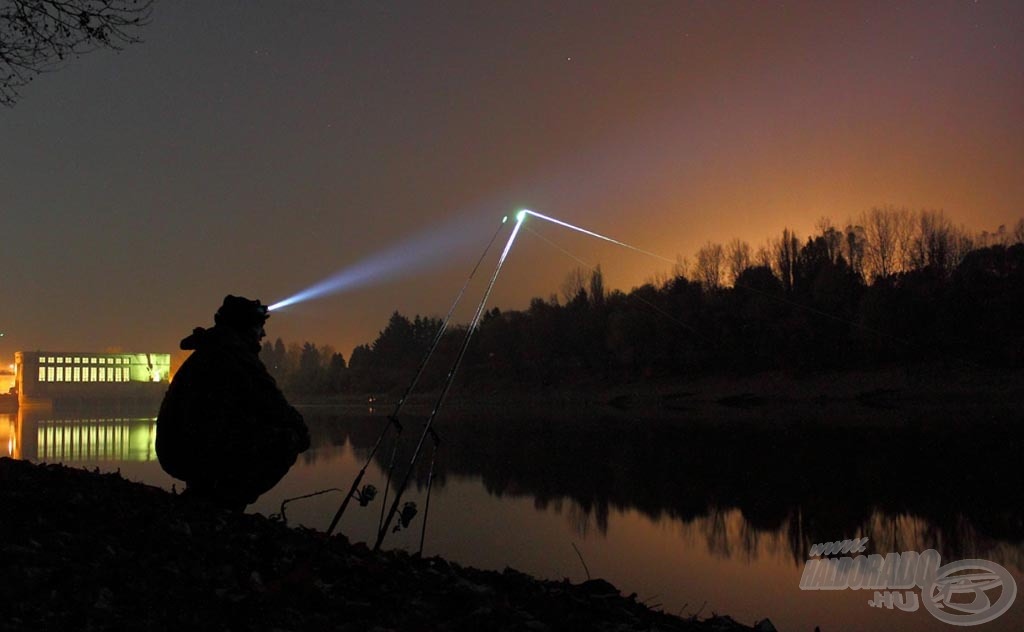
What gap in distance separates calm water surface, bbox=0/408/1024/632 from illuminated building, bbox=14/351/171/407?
139555mm

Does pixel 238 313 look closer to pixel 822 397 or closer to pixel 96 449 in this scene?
pixel 96 449

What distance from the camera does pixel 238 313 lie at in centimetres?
803

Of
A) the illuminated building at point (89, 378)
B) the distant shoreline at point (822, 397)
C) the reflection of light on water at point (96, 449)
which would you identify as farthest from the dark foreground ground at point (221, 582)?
the illuminated building at point (89, 378)

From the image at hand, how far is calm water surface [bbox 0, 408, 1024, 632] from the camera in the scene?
34.9ft

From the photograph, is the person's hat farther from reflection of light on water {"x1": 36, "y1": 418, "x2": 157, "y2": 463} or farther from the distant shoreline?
the distant shoreline

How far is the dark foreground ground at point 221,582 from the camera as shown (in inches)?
180

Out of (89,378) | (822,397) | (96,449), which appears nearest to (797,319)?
(822,397)

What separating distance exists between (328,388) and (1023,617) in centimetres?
14139

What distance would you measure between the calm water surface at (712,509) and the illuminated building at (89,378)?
13956 cm

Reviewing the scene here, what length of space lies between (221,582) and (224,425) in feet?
7.67

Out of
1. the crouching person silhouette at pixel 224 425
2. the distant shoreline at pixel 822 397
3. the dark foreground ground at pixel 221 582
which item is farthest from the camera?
the distant shoreline at pixel 822 397

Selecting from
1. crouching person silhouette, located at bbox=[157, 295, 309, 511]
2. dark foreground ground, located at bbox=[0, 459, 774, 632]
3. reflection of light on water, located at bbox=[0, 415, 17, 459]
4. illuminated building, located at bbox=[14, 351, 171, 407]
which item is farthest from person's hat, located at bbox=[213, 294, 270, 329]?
illuminated building, located at bbox=[14, 351, 171, 407]

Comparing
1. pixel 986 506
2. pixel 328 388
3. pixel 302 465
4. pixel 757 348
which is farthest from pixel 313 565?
pixel 328 388

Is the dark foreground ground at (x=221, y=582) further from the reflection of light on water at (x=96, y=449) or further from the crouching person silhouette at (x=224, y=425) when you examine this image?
the reflection of light on water at (x=96, y=449)
